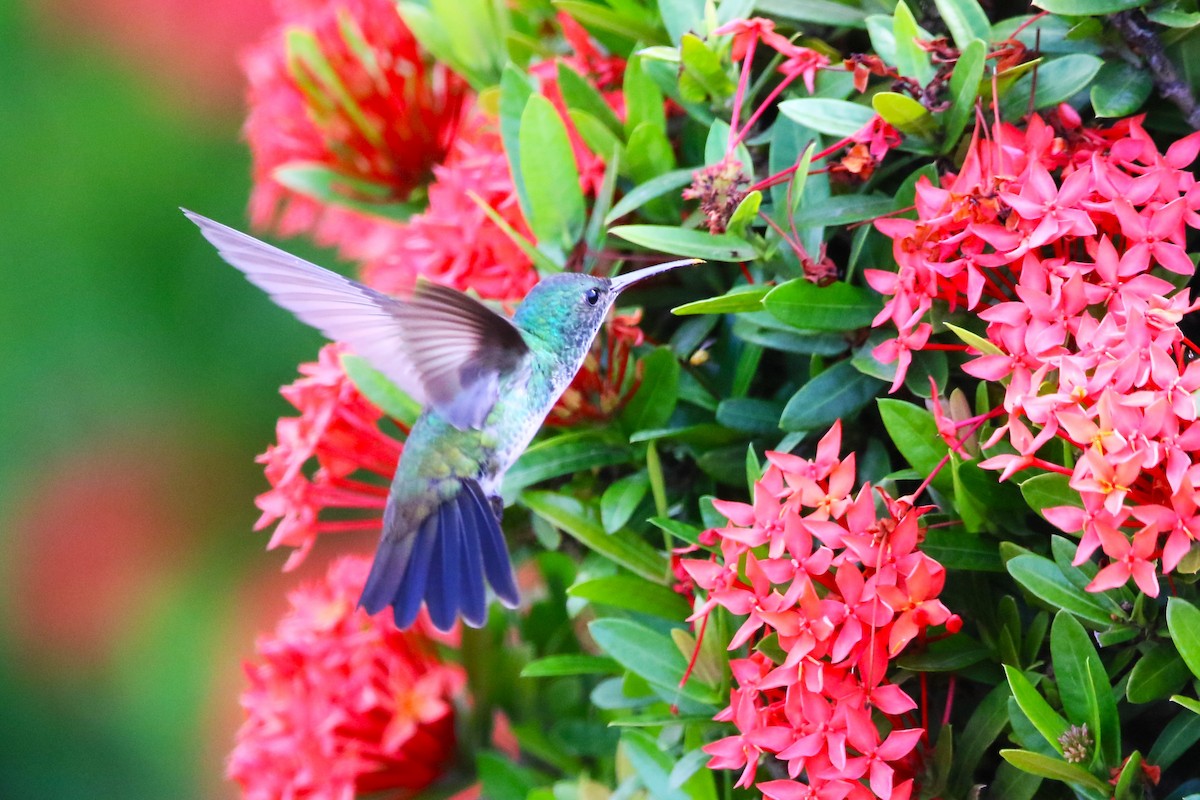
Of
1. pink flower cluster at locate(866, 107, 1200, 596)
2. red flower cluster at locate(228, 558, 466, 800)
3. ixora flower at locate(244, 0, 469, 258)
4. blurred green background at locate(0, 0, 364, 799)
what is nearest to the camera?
pink flower cluster at locate(866, 107, 1200, 596)

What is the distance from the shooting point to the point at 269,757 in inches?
60.1

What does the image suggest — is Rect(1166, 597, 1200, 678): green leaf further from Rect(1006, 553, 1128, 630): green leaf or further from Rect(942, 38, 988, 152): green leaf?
Rect(942, 38, 988, 152): green leaf

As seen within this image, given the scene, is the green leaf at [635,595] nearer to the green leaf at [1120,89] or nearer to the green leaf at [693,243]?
the green leaf at [693,243]

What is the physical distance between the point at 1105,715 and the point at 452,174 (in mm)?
897

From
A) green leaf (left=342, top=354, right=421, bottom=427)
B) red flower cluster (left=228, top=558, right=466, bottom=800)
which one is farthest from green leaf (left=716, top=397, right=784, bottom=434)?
red flower cluster (left=228, top=558, right=466, bottom=800)

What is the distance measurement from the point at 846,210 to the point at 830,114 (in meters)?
0.08

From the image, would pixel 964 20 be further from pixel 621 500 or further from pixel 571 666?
pixel 571 666

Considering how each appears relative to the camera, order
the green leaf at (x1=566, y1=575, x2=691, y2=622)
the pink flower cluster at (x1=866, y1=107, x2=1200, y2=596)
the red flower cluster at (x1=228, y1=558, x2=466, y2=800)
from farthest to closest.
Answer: the red flower cluster at (x1=228, y1=558, x2=466, y2=800) → the green leaf at (x1=566, y1=575, x2=691, y2=622) → the pink flower cluster at (x1=866, y1=107, x2=1200, y2=596)

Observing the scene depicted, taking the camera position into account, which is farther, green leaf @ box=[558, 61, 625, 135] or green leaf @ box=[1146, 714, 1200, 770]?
green leaf @ box=[558, 61, 625, 135]

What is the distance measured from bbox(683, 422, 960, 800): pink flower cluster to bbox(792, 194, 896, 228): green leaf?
8.7 inches

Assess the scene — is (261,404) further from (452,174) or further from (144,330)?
(452,174)

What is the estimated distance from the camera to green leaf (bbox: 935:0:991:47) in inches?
40.8

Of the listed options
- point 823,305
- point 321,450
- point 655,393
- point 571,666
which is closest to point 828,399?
point 823,305

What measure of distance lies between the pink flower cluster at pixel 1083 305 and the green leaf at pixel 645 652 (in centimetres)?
35
